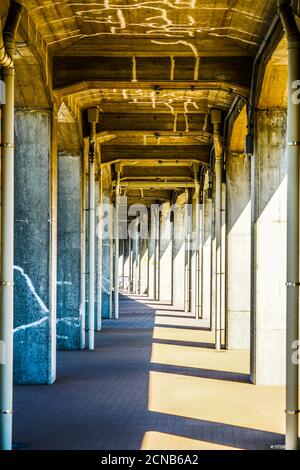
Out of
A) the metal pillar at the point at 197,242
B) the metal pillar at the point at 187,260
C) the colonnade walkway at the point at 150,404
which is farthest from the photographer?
the metal pillar at the point at 187,260

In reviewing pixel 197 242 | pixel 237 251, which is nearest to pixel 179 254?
pixel 197 242

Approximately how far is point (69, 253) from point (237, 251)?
377 centimetres

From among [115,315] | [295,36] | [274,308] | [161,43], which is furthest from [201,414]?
[115,315]

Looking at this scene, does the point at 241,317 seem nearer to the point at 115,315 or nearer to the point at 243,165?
the point at 243,165

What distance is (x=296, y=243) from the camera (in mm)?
9086

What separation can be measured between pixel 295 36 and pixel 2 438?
Result: 198 inches

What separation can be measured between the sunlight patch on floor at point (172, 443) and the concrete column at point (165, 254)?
3341 cm

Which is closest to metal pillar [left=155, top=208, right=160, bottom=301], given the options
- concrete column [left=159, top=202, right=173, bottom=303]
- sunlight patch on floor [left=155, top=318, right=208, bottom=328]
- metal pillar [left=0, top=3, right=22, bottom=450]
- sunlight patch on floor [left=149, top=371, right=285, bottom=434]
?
concrete column [left=159, top=202, right=173, bottom=303]

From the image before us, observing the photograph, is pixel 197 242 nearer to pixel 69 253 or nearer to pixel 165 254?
pixel 69 253

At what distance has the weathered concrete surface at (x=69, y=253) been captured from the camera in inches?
795
